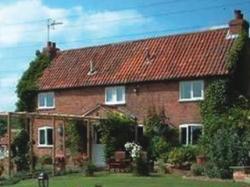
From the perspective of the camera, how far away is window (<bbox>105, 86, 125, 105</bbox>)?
4297cm

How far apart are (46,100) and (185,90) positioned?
485 inches

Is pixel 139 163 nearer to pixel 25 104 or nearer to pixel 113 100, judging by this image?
pixel 113 100

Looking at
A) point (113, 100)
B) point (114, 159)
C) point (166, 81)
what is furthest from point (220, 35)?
point (114, 159)

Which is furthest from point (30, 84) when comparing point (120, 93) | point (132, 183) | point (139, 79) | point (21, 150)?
point (132, 183)

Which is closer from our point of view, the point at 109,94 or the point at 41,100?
the point at 109,94

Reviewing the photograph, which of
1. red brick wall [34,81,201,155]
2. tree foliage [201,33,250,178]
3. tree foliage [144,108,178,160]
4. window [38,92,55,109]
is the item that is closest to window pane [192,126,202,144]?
red brick wall [34,81,201,155]

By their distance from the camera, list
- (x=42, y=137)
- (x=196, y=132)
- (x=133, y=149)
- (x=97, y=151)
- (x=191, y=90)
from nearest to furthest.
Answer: (x=133, y=149), (x=196, y=132), (x=191, y=90), (x=97, y=151), (x=42, y=137)

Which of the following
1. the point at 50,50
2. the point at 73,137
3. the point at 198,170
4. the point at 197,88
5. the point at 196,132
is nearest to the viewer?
the point at 198,170

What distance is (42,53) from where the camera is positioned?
169ft

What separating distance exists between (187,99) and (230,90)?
288cm

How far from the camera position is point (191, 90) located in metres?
39.6

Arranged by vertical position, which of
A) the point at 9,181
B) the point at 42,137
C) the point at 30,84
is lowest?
the point at 9,181

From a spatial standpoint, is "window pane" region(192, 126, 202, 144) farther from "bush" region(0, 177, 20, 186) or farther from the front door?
"bush" region(0, 177, 20, 186)

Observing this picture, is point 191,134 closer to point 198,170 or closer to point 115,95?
point 115,95
